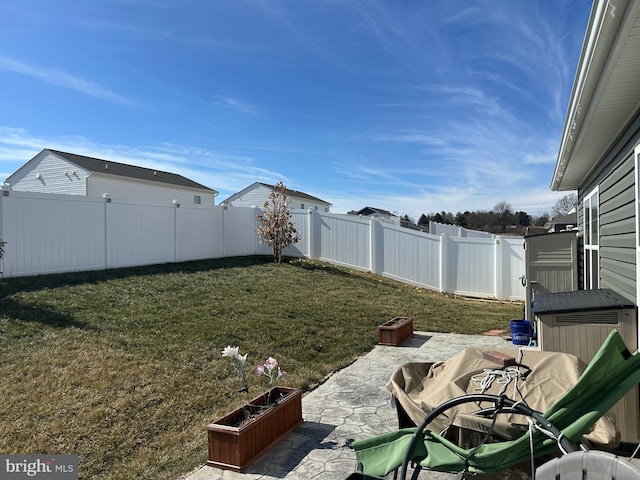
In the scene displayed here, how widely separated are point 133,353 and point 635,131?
596 cm

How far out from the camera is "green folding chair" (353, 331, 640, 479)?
1797mm

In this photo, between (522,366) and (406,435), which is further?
(522,366)

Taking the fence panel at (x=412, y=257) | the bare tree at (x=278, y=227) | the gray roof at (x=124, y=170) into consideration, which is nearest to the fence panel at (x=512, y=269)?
the fence panel at (x=412, y=257)

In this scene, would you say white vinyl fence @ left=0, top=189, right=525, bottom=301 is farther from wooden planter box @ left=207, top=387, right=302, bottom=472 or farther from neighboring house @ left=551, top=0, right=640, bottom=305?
wooden planter box @ left=207, top=387, right=302, bottom=472

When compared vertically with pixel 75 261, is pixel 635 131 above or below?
above

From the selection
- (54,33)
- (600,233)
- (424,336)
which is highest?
(54,33)

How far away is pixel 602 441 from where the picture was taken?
2.01 m

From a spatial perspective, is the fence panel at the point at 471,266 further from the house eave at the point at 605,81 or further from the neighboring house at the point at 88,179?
the neighboring house at the point at 88,179

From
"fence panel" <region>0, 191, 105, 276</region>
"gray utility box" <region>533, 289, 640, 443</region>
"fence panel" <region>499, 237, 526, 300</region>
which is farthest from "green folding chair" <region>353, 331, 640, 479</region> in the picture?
"fence panel" <region>499, 237, 526, 300</region>

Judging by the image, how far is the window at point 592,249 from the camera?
5746mm

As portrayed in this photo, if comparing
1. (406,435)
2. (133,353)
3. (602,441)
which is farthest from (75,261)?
(602,441)

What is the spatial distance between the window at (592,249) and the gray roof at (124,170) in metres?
20.0

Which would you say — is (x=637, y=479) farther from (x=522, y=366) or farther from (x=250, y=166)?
(x=250, y=166)

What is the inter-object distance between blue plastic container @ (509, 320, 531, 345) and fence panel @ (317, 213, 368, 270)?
7.19 meters
